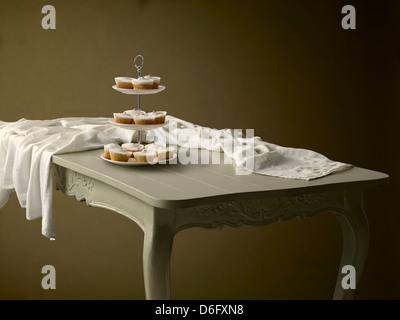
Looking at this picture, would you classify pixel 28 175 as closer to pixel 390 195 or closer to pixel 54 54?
pixel 54 54

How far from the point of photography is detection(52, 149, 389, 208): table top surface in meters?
2.20

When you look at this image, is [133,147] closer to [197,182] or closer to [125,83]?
[125,83]

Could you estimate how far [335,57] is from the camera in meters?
3.98

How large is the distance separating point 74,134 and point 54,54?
135 cm

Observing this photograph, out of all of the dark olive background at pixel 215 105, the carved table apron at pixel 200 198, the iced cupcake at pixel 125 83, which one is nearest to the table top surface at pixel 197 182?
the carved table apron at pixel 200 198

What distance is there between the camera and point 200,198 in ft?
7.11

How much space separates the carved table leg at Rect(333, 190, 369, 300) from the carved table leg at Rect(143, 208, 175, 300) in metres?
0.68

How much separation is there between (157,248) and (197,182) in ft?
0.94

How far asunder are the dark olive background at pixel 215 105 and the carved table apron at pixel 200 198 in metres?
1.39

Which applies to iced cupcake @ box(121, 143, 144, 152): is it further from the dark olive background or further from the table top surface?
the dark olive background

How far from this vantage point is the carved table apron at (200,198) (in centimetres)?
222

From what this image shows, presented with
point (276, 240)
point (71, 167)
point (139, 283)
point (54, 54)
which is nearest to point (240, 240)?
point (276, 240)

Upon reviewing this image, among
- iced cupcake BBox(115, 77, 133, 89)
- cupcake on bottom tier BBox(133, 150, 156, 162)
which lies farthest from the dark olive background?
cupcake on bottom tier BBox(133, 150, 156, 162)

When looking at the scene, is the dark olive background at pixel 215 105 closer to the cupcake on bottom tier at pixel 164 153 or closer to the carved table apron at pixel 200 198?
the carved table apron at pixel 200 198
